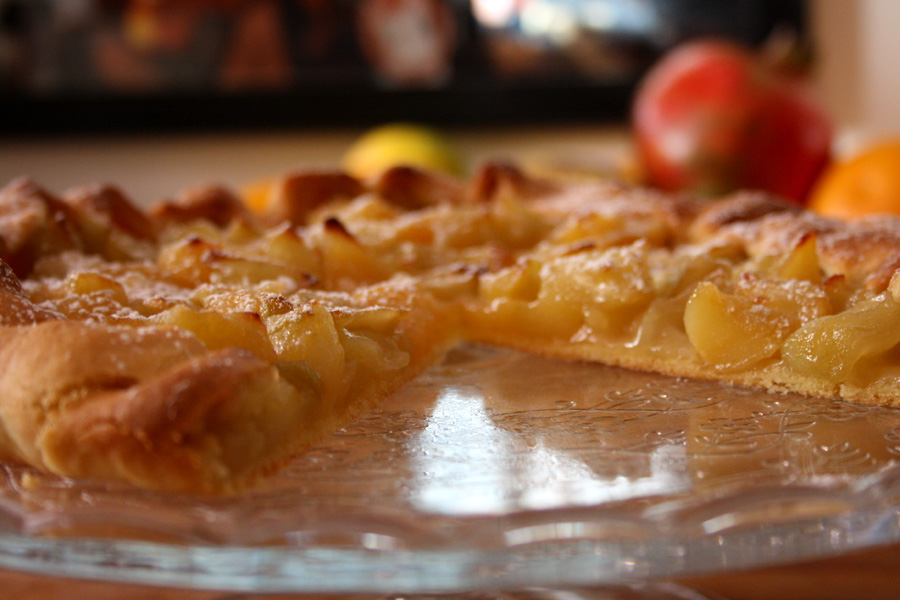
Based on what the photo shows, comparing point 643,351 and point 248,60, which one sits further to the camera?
point 248,60

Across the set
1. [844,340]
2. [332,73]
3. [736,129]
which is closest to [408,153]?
[736,129]

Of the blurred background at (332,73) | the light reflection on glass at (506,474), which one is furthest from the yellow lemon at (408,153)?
the light reflection on glass at (506,474)

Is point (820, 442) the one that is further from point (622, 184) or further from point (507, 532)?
point (622, 184)

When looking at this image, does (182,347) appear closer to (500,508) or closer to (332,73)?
(500,508)

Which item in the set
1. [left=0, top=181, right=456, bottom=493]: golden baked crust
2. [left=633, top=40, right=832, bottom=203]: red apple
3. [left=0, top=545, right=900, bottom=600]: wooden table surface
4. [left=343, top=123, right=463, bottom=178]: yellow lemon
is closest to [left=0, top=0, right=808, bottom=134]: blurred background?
[left=343, top=123, right=463, bottom=178]: yellow lemon

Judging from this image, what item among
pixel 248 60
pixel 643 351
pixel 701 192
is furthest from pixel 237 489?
pixel 248 60

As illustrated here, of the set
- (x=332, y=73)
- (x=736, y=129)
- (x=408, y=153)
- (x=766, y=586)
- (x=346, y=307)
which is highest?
(x=332, y=73)

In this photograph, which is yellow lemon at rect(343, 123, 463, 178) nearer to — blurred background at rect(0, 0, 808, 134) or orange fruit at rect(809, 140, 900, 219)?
blurred background at rect(0, 0, 808, 134)
